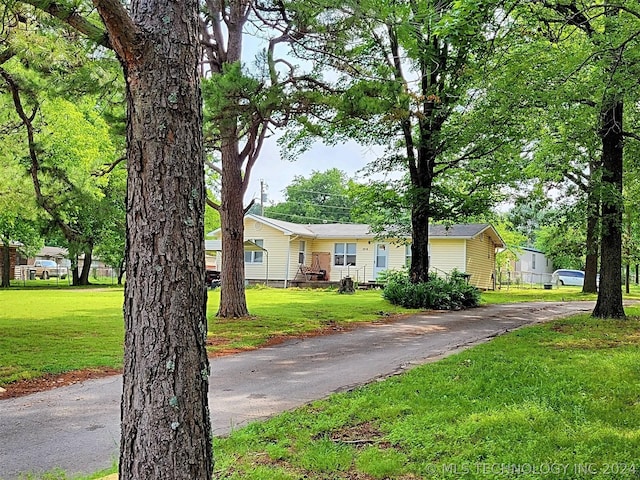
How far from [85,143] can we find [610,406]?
24.4 metres

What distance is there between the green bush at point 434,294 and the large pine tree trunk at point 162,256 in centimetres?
1397

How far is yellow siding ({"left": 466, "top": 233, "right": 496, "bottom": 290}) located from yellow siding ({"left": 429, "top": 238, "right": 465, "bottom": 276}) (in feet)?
1.58

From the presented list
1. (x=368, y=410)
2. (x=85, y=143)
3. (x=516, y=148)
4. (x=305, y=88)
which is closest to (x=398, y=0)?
(x=305, y=88)

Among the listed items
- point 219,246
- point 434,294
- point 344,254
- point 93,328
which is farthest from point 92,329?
point 219,246

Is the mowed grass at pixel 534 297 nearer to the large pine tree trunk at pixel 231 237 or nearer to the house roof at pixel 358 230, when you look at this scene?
the house roof at pixel 358 230

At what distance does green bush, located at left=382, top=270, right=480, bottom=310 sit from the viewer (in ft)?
52.1

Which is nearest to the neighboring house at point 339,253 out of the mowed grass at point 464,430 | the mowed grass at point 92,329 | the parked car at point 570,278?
the mowed grass at point 92,329

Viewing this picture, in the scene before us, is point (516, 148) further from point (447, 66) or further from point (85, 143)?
point (85, 143)

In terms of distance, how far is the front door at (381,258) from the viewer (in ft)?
94.3

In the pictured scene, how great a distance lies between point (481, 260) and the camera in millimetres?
28453

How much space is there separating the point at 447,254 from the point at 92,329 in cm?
1992

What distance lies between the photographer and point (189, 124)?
259cm

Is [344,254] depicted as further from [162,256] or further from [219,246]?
[162,256]

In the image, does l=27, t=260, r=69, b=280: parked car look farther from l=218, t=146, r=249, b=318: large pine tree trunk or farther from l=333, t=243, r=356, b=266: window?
l=218, t=146, r=249, b=318: large pine tree trunk
